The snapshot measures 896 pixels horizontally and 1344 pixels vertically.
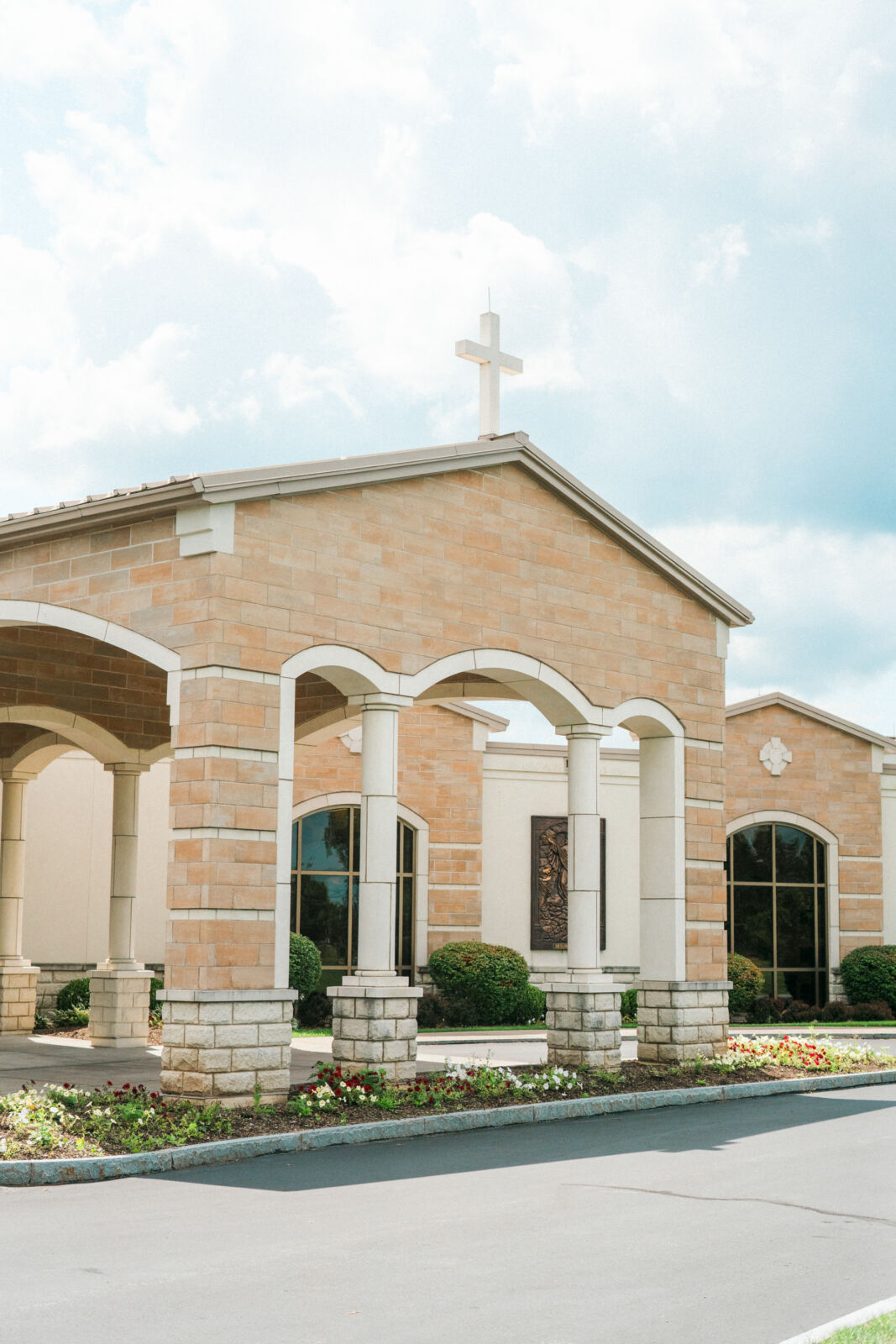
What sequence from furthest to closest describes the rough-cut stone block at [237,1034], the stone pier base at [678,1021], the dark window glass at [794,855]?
the dark window glass at [794,855]
the stone pier base at [678,1021]
the rough-cut stone block at [237,1034]

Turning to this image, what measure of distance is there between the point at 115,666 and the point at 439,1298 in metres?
13.1

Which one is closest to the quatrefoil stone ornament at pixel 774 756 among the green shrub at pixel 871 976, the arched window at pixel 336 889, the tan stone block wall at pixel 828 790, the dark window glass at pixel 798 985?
the tan stone block wall at pixel 828 790

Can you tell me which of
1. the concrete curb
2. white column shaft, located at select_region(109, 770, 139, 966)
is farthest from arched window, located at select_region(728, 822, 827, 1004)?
white column shaft, located at select_region(109, 770, 139, 966)

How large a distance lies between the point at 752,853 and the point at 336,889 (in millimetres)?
8991

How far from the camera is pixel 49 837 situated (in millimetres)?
23969

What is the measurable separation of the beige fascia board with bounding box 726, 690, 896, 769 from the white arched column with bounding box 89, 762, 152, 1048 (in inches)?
536

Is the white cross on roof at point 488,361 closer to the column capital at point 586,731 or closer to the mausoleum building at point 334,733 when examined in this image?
the mausoleum building at point 334,733

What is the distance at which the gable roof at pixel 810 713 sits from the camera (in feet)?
96.4

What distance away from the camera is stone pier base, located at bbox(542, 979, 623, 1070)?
1524cm

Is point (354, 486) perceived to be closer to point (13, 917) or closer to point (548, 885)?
point (13, 917)

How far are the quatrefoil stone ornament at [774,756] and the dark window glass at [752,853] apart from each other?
4.05 feet

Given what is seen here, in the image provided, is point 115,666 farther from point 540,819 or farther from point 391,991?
point 540,819

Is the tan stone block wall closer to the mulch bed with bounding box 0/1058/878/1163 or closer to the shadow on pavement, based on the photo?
the mulch bed with bounding box 0/1058/878/1163

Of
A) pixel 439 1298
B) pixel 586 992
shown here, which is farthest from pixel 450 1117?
pixel 439 1298
